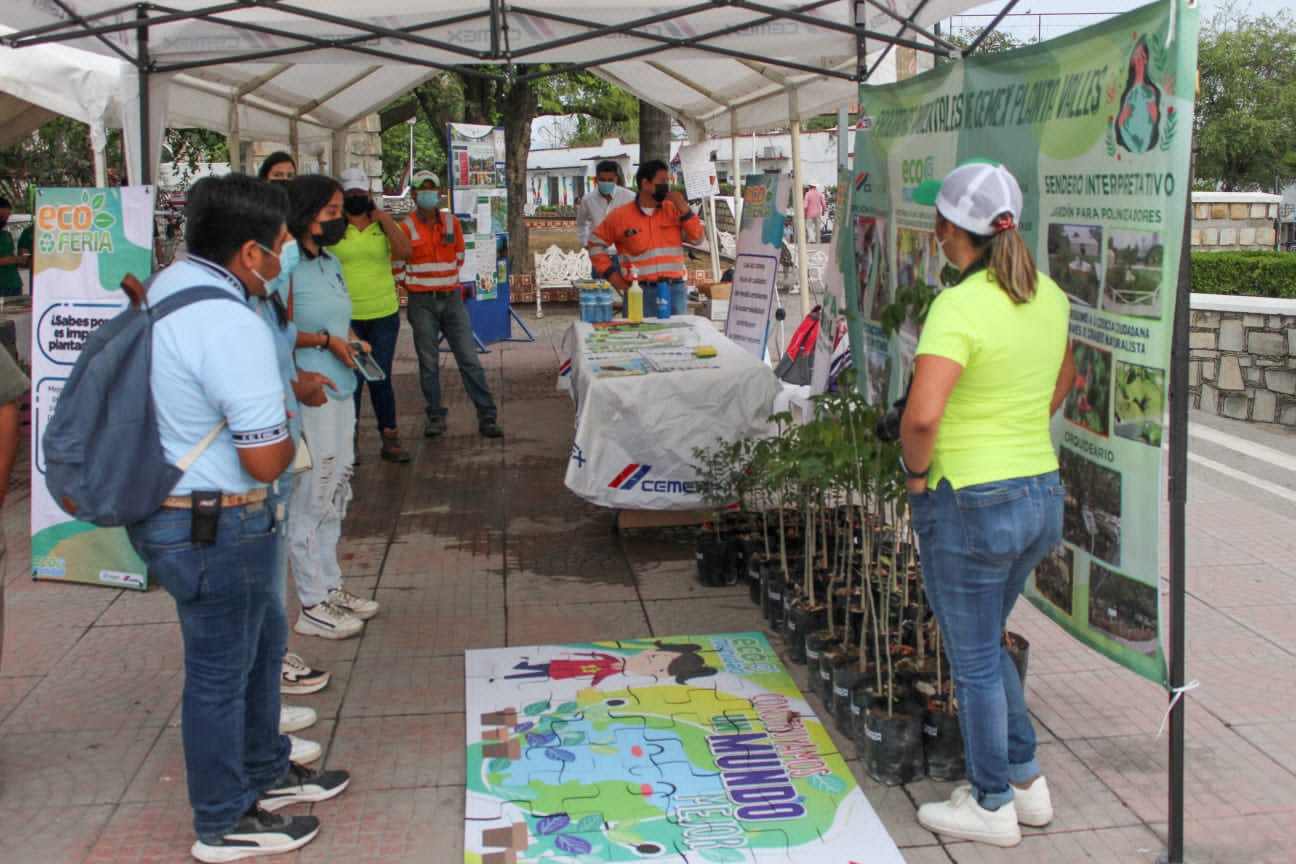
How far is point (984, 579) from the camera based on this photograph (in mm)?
3295

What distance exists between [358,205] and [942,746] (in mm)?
5026

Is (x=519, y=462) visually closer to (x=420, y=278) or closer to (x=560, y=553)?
(x=420, y=278)

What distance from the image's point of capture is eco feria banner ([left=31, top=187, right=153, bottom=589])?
5.70m

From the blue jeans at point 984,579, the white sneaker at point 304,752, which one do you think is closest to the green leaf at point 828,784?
the blue jeans at point 984,579

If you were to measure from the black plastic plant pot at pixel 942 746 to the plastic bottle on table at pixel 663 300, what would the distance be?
203 inches

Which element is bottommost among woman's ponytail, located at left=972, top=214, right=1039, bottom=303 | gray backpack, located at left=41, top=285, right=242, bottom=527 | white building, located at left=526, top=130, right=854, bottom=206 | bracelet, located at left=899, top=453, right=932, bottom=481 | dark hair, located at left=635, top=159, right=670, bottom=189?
bracelet, located at left=899, top=453, right=932, bottom=481

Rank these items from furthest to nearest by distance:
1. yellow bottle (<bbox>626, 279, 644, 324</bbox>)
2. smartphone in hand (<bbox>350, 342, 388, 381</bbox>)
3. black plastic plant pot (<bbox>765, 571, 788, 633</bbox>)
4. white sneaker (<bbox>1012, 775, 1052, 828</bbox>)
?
yellow bottle (<bbox>626, 279, 644, 324</bbox>), black plastic plant pot (<bbox>765, 571, 788, 633</bbox>), smartphone in hand (<bbox>350, 342, 388, 381</bbox>), white sneaker (<bbox>1012, 775, 1052, 828</bbox>)

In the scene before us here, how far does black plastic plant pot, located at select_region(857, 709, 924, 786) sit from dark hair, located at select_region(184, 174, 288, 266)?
2.32 meters

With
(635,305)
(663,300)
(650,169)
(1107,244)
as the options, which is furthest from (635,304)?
(1107,244)

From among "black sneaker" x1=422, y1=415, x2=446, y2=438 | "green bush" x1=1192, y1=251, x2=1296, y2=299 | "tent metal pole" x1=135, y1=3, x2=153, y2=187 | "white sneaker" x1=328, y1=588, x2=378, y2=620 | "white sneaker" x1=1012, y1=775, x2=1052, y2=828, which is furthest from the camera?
"green bush" x1=1192, y1=251, x2=1296, y2=299

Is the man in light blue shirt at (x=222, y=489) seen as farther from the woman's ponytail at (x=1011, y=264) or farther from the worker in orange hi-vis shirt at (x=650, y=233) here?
the worker in orange hi-vis shirt at (x=650, y=233)

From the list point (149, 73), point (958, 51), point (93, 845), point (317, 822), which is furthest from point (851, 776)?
point (149, 73)

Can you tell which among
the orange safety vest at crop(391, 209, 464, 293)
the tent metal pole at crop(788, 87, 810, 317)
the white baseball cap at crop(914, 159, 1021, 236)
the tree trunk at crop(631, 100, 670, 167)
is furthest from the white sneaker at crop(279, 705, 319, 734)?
the tree trunk at crop(631, 100, 670, 167)

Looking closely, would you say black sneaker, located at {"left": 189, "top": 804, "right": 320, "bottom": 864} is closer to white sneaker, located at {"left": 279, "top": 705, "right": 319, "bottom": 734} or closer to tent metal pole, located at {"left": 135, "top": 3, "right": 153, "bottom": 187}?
white sneaker, located at {"left": 279, "top": 705, "right": 319, "bottom": 734}
